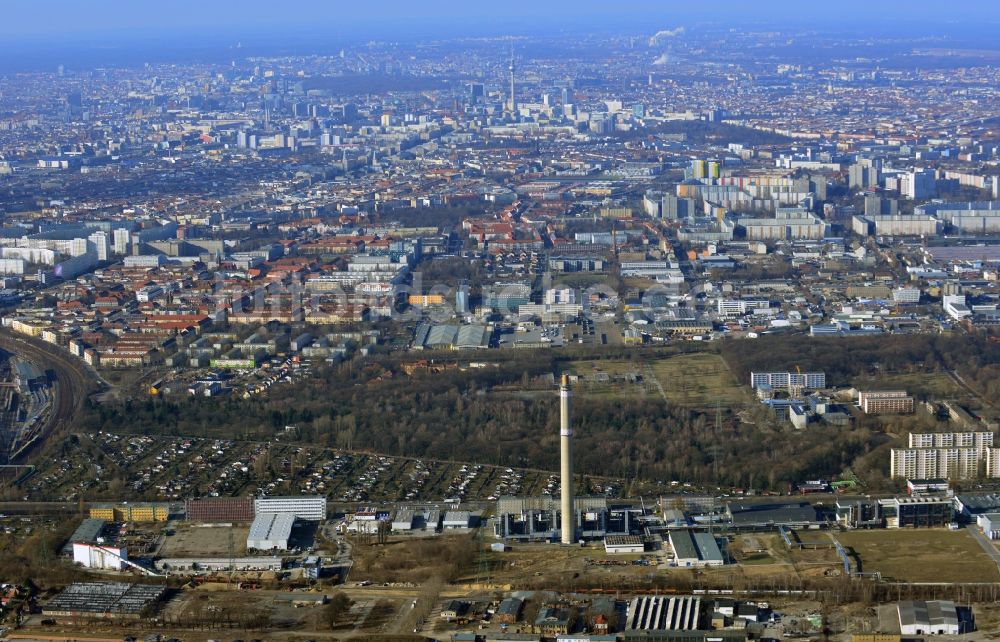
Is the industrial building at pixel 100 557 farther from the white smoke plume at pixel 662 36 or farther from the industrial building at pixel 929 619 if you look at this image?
the white smoke plume at pixel 662 36

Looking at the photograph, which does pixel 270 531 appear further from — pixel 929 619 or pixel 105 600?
pixel 929 619

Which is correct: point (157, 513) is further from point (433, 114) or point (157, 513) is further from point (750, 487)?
point (433, 114)

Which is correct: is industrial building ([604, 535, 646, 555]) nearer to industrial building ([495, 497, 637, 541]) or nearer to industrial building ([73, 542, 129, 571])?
industrial building ([495, 497, 637, 541])

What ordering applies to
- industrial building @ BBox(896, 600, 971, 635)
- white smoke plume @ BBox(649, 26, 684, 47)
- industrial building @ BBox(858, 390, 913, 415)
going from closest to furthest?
industrial building @ BBox(896, 600, 971, 635), industrial building @ BBox(858, 390, 913, 415), white smoke plume @ BBox(649, 26, 684, 47)

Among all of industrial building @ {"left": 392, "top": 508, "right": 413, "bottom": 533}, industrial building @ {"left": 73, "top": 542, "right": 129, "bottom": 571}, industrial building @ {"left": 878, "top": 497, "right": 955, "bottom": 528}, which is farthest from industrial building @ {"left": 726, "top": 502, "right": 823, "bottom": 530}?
industrial building @ {"left": 73, "top": 542, "right": 129, "bottom": 571}

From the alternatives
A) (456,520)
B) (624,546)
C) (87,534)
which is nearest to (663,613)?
(624,546)

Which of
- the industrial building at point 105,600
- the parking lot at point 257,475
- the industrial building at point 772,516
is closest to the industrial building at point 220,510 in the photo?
the parking lot at point 257,475
